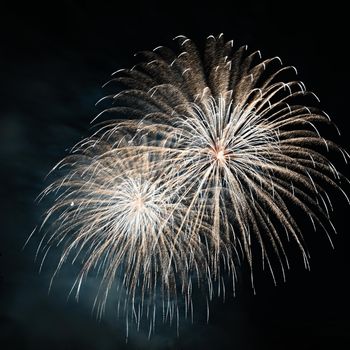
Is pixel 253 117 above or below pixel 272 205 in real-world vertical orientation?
above

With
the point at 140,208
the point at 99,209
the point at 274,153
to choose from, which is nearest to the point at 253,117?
the point at 274,153

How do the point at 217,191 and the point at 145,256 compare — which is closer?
the point at 217,191

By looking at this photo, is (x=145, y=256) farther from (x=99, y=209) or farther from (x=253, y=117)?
(x=253, y=117)

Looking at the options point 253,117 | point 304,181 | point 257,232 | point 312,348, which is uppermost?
point 312,348

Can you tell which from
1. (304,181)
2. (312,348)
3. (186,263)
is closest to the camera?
(304,181)

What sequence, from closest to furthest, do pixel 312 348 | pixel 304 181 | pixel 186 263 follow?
pixel 304 181, pixel 186 263, pixel 312 348

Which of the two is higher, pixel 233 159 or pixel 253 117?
pixel 253 117

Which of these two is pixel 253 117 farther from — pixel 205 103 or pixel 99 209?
pixel 99 209

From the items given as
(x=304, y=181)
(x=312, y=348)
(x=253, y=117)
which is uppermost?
(x=312, y=348)

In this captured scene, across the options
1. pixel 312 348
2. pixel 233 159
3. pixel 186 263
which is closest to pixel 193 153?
pixel 233 159
